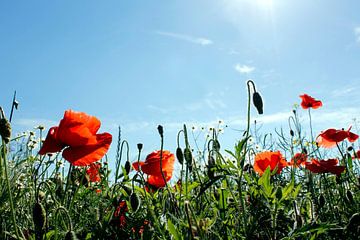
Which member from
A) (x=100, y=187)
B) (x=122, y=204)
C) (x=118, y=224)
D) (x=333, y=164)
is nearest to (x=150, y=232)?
(x=118, y=224)

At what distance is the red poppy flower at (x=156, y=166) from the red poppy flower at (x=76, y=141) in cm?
43

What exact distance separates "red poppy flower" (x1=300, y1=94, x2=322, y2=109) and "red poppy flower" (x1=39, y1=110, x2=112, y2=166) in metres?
3.27

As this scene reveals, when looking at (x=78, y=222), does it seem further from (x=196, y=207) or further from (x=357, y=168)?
(x=357, y=168)

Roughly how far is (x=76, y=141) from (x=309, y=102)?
A: 11.3 feet

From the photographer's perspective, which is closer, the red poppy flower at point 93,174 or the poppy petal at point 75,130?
the poppy petal at point 75,130

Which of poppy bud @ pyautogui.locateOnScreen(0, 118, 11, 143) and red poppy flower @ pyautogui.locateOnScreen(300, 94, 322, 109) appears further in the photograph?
red poppy flower @ pyautogui.locateOnScreen(300, 94, 322, 109)

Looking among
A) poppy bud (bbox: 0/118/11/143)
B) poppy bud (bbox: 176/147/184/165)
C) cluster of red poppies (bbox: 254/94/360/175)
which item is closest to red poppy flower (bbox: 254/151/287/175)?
cluster of red poppies (bbox: 254/94/360/175)

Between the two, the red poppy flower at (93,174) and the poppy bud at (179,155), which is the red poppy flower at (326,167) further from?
the red poppy flower at (93,174)

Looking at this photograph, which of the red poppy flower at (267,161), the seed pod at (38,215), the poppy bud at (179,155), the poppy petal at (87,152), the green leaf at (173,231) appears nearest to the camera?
the seed pod at (38,215)

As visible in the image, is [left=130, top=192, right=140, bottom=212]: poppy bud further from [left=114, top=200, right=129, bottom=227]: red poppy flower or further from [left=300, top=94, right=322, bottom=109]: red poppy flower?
[left=300, top=94, right=322, bottom=109]: red poppy flower

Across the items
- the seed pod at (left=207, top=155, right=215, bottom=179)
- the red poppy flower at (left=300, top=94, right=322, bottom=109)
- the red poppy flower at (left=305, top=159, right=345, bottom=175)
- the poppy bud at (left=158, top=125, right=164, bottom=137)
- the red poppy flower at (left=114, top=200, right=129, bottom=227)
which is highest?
the red poppy flower at (left=300, top=94, right=322, bottom=109)

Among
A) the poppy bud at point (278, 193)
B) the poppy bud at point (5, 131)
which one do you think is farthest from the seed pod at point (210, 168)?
the poppy bud at point (5, 131)

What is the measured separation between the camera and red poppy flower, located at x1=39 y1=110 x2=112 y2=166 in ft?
5.47

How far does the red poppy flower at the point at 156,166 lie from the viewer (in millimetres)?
2186
